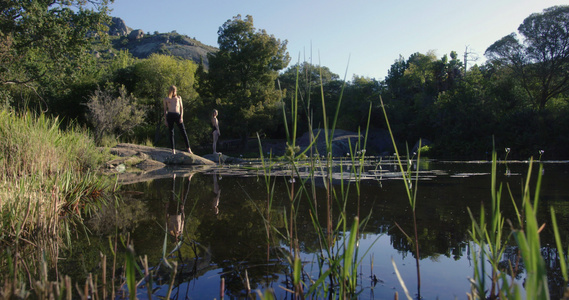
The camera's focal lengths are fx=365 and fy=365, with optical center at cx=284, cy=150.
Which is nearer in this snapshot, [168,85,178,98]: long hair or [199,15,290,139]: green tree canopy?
A: [168,85,178,98]: long hair

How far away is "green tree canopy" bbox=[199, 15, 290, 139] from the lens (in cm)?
2045

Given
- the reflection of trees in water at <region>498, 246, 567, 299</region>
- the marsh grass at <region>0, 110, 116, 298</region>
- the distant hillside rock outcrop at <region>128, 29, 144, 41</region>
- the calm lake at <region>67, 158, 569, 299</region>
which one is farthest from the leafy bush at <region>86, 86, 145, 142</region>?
the distant hillside rock outcrop at <region>128, 29, 144, 41</region>

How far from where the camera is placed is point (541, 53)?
18.9 meters

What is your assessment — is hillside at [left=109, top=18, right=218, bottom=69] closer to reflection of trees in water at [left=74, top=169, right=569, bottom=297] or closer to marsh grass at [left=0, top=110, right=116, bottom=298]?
marsh grass at [left=0, top=110, right=116, bottom=298]

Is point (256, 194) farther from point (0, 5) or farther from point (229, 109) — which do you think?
point (229, 109)

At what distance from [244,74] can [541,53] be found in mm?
15857

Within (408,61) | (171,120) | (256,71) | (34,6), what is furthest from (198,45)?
(171,120)

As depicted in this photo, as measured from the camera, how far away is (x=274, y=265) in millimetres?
1559

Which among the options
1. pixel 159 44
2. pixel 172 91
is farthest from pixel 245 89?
pixel 159 44

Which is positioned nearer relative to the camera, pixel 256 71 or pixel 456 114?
pixel 456 114

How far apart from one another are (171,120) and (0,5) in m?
9.96

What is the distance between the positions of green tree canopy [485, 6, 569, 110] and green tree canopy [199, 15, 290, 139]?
1239 centimetres

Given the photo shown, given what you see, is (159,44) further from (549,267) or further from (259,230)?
(549,267)

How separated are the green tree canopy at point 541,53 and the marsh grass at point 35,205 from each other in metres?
20.3
